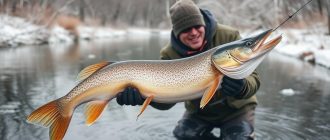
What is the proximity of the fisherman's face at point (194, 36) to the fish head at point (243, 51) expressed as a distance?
0.71 metres

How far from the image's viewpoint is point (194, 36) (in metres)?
3.90

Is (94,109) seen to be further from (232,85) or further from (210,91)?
(232,85)

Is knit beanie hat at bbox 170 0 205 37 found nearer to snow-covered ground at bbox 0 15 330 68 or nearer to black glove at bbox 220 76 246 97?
black glove at bbox 220 76 246 97

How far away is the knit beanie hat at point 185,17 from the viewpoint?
12.6 ft

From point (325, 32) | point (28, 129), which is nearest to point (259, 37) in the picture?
point (28, 129)

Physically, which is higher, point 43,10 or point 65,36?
point 43,10

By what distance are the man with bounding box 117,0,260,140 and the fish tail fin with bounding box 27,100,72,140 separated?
0.50 meters

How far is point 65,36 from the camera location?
28.4 meters

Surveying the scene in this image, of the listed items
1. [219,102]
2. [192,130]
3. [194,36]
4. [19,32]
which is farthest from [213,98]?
[19,32]

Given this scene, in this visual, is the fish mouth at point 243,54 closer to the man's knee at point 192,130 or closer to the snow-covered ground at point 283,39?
the man's knee at point 192,130

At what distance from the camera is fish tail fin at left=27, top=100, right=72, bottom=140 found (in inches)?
131

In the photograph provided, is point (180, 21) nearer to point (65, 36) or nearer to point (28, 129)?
point (28, 129)

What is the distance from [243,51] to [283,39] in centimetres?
1898

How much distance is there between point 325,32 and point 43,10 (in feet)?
53.1
